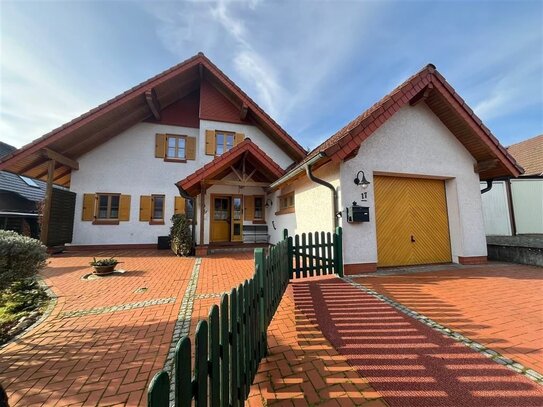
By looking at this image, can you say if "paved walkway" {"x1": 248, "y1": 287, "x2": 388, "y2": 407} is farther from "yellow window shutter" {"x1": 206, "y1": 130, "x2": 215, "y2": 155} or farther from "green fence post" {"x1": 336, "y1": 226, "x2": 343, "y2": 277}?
"yellow window shutter" {"x1": 206, "y1": 130, "x2": 215, "y2": 155}

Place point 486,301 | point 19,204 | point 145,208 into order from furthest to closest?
point 19,204 → point 145,208 → point 486,301

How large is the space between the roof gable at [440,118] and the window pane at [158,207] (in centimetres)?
874

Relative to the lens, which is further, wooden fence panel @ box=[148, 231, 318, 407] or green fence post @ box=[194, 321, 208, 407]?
green fence post @ box=[194, 321, 208, 407]

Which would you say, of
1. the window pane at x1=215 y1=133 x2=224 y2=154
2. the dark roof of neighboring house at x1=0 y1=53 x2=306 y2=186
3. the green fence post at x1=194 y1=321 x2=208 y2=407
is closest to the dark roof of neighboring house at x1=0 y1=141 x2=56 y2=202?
the dark roof of neighboring house at x1=0 y1=53 x2=306 y2=186

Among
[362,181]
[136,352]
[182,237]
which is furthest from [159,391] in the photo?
[182,237]

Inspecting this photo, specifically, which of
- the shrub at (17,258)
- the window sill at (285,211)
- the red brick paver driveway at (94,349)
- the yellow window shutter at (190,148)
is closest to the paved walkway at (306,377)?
the red brick paver driveway at (94,349)

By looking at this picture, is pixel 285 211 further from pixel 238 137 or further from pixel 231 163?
pixel 238 137

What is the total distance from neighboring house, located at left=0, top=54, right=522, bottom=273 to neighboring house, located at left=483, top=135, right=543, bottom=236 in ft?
21.0

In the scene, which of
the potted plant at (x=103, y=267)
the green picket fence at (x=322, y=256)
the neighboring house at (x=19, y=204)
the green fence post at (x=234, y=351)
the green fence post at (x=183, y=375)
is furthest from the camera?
the neighboring house at (x=19, y=204)

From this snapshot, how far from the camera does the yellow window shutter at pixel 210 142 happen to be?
12.4m

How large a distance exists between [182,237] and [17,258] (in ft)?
19.9

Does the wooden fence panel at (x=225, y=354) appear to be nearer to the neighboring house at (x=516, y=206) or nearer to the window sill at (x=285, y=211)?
the window sill at (x=285, y=211)

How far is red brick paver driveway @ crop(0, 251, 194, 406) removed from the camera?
7.10 ft

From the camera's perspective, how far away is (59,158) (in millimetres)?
9984
